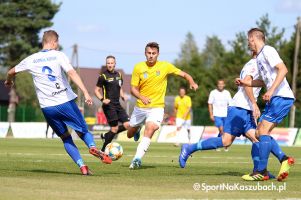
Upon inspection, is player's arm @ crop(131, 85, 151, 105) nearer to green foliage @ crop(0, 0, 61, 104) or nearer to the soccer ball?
the soccer ball

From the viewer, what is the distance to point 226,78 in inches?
3120

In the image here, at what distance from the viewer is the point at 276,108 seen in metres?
12.7

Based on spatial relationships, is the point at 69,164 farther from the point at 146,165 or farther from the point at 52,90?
the point at 52,90

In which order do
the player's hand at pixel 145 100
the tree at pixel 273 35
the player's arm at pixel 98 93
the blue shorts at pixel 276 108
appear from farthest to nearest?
the tree at pixel 273 35 → the player's arm at pixel 98 93 → the player's hand at pixel 145 100 → the blue shorts at pixel 276 108

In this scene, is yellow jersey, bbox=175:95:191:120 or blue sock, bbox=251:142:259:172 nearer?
blue sock, bbox=251:142:259:172

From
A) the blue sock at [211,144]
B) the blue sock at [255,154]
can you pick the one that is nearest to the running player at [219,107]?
the blue sock at [211,144]

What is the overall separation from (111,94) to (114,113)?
514mm

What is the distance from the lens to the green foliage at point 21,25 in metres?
80.1

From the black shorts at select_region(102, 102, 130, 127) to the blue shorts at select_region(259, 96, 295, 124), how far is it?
920cm

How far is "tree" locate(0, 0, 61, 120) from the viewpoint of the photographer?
80125 millimetres

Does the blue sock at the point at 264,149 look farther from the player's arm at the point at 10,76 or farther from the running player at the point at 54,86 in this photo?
the player's arm at the point at 10,76

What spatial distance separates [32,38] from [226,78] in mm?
19608

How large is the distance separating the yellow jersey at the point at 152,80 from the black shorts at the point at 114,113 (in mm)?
5782

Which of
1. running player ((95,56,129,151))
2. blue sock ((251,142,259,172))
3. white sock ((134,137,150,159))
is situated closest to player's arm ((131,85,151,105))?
white sock ((134,137,150,159))
